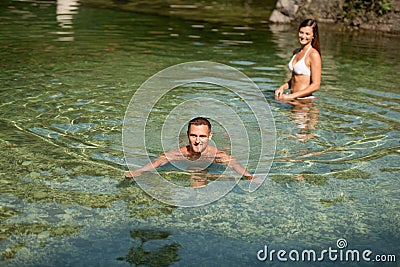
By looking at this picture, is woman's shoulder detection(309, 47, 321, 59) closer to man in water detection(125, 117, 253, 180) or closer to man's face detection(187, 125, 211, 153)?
man in water detection(125, 117, 253, 180)

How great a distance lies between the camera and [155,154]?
18.5ft

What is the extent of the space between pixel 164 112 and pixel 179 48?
179 inches

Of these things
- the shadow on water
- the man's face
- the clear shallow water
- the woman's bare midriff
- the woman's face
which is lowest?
the shadow on water

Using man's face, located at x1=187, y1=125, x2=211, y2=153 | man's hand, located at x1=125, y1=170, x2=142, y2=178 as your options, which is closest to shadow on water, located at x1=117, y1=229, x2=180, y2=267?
man's hand, located at x1=125, y1=170, x2=142, y2=178

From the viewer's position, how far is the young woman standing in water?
7.56 meters

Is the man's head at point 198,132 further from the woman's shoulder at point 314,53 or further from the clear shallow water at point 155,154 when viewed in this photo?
the woman's shoulder at point 314,53

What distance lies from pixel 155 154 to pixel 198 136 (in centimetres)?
83

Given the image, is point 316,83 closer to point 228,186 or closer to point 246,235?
point 228,186

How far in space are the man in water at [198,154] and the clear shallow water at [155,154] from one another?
272 mm

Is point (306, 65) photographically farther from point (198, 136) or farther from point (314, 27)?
point (198, 136)

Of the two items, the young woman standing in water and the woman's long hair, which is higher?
the woman's long hair

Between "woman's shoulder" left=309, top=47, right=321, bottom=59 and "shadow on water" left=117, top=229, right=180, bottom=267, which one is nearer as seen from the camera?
"shadow on water" left=117, top=229, right=180, bottom=267

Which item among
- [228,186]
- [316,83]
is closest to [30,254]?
[228,186]

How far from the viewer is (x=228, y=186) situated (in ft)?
16.0
